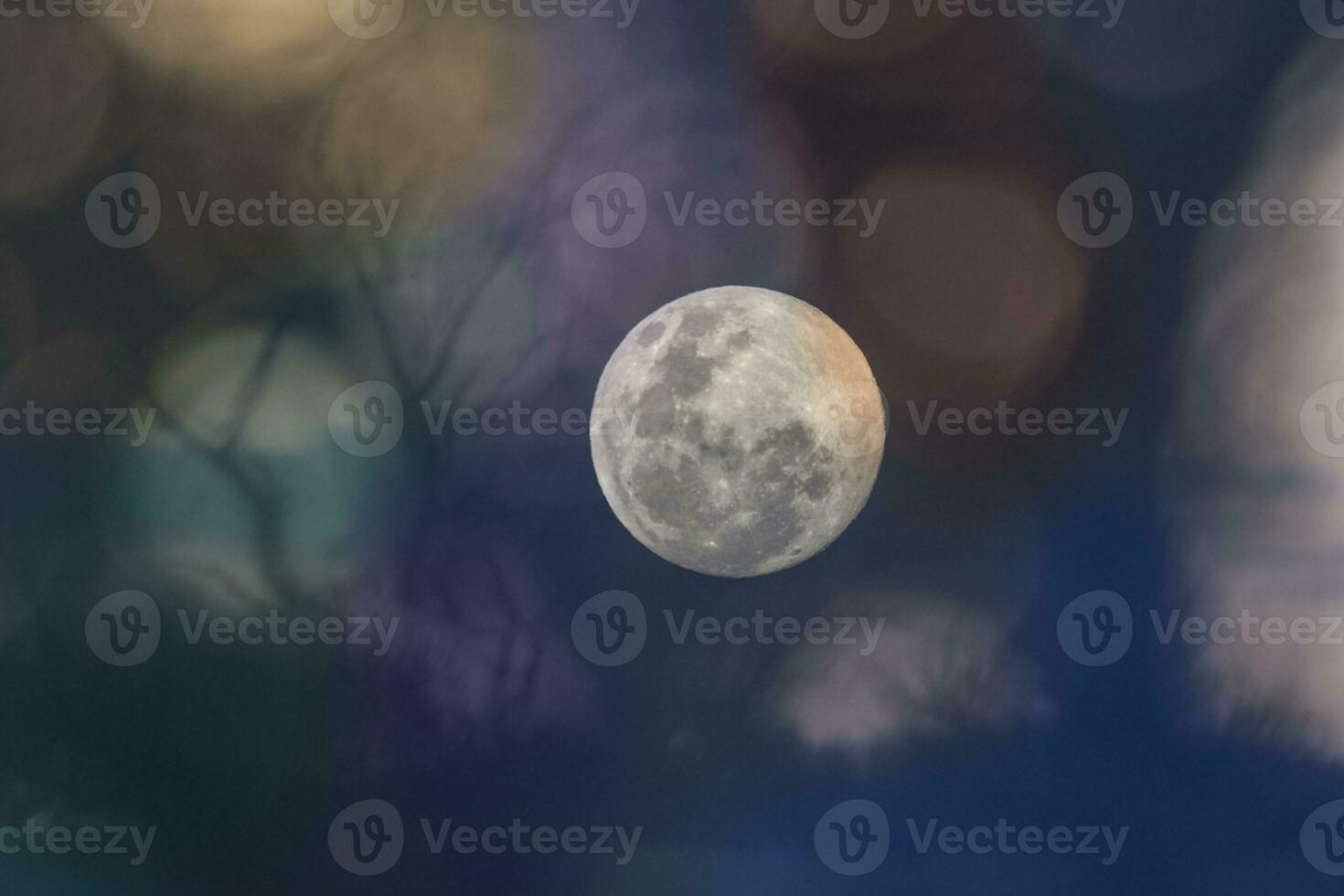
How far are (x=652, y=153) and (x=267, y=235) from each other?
199 cm

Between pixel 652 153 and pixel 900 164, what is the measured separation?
3.96ft

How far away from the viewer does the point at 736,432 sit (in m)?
3.66

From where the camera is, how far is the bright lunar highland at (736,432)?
12.1 ft

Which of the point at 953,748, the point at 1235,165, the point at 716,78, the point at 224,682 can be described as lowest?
the point at 224,682

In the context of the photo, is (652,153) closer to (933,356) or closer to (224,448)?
(933,356)

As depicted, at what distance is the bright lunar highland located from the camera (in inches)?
145

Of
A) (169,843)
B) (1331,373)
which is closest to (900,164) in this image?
(1331,373)

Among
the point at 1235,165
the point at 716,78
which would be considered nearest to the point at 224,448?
the point at 716,78

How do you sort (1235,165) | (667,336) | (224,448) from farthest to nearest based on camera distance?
(224,448) < (1235,165) < (667,336)

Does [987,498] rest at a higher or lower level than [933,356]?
lower

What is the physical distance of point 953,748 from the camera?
4652 mm

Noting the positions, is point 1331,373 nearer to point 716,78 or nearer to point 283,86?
point 716,78

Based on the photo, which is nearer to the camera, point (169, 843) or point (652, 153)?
point (652, 153)

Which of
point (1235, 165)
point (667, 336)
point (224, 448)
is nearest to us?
point (667, 336)
